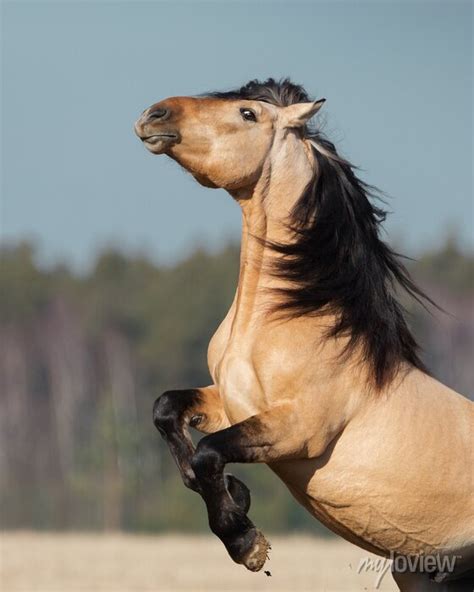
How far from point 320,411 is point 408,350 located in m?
0.79

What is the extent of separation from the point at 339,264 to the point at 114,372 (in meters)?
37.3

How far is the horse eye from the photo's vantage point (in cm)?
629

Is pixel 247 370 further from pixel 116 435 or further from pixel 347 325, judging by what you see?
pixel 116 435

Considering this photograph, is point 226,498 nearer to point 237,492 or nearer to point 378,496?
point 237,492

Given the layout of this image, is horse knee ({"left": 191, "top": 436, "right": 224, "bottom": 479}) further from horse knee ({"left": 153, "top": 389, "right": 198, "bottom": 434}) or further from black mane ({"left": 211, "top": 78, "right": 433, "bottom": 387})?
→ black mane ({"left": 211, "top": 78, "right": 433, "bottom": 387})

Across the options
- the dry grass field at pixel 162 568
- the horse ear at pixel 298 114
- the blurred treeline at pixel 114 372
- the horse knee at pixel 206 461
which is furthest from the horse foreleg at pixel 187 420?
the blurred treeline at pixel 114 372

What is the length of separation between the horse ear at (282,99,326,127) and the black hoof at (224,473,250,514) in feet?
5.79

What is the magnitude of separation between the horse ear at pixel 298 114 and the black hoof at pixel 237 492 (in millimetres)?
1765

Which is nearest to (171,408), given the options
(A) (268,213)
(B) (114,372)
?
(A) (268,213)

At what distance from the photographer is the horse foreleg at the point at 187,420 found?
6487 millimetres

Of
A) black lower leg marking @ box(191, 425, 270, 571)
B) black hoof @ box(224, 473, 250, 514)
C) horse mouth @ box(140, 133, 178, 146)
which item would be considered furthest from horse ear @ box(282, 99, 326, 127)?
black hoof @ box(224, 473, 250, 514)

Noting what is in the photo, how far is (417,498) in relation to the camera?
6.37 m

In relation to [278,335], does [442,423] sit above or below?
below

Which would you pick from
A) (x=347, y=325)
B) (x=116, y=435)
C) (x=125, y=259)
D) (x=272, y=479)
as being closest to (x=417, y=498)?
(x=347, y=325)
